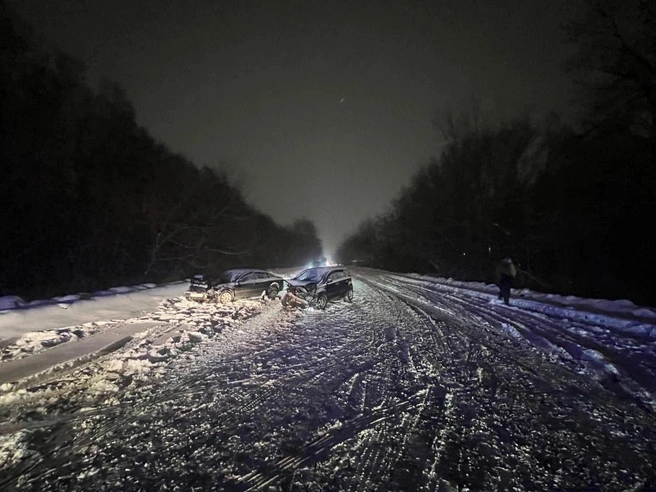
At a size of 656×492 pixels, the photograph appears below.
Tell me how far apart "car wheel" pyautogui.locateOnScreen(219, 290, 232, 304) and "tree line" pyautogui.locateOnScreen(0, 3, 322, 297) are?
8.75m

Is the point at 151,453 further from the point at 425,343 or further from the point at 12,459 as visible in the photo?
the point at 425,343

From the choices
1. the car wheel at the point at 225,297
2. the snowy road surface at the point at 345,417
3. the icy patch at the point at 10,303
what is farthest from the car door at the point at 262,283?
the icy patch at the point at 10,303

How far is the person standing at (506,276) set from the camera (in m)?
14.5

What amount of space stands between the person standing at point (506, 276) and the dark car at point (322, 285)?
658 cm

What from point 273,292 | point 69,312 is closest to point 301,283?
point 273,292

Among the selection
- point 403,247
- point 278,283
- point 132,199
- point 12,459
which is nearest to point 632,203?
point 278,283

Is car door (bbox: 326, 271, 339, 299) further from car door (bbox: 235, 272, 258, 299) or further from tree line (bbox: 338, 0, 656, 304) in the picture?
tree line (bbox: 338, 0, 656, 304)

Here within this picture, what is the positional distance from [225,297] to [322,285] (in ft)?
15.6

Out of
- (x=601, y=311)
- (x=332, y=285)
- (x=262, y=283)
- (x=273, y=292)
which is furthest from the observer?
(x=273, y=292)

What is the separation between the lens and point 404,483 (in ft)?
10.9

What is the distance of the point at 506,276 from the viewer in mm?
14641

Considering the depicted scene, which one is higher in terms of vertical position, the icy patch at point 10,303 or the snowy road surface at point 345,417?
the icy patch at point 10,303

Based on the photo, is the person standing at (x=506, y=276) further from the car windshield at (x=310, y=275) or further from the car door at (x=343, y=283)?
the car windshield at (x=310, y=275)

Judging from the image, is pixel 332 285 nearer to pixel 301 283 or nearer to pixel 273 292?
pixel 301 283
